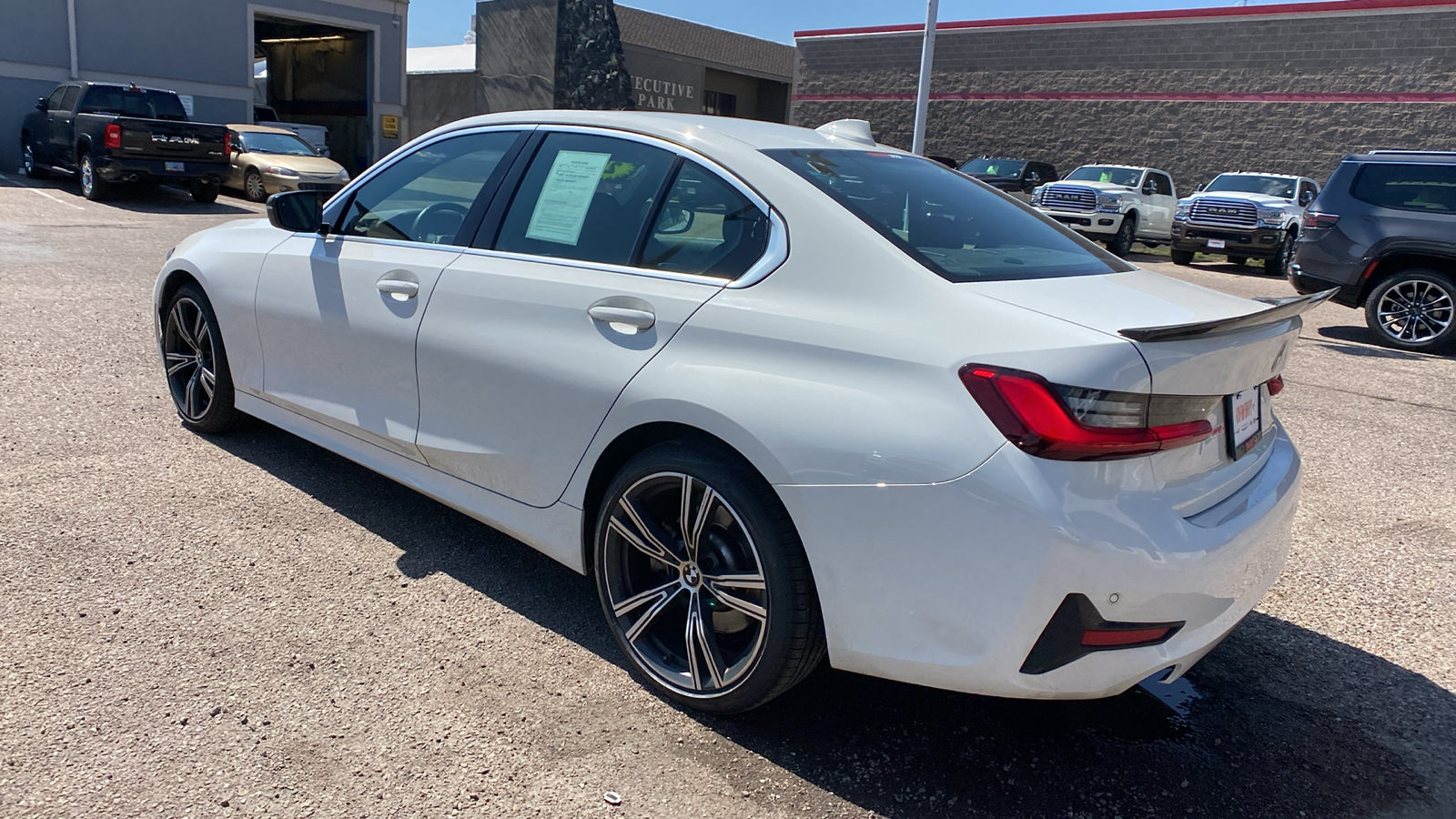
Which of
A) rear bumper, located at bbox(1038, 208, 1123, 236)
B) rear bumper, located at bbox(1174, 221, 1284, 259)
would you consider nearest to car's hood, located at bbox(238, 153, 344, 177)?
rear bumper, located at bbox(1038, 208, 1123, 236)

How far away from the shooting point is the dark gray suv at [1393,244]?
9.84 metres

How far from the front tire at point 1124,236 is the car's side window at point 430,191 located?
61.8 feet

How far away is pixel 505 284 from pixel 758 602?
1.35 metres

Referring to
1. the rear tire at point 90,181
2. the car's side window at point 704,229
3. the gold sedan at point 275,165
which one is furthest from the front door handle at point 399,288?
the rear tire at point 90,181

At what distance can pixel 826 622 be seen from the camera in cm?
250

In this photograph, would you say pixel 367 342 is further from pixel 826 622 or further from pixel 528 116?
pixel 826 622

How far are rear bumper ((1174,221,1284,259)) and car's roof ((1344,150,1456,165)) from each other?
7468 millimetres

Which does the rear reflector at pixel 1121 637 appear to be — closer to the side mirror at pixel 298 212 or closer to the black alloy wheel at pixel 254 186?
the side mirror at pixel 298 212

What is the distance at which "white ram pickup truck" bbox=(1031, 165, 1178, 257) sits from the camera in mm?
20266

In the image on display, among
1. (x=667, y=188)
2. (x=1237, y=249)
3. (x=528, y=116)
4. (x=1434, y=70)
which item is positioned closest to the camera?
(x=667, y=188)

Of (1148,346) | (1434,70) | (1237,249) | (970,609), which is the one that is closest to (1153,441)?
(1148,346)

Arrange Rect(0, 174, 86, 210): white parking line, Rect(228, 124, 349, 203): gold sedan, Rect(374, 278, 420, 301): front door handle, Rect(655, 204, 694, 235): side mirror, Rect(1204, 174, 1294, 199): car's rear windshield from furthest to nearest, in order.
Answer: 1. Rect(1204, 174, 1294, 199): car's rear windshield
2. Rect(228, 124, 349, 203): gold sedan
3. Rect(0, 174, 86, 210): white parking line
4. Rect(374, 278, 420, 301): front door handle
5. Rect(655, 204, 694, 235): side mirror

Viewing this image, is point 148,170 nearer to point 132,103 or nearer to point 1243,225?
point 132,103

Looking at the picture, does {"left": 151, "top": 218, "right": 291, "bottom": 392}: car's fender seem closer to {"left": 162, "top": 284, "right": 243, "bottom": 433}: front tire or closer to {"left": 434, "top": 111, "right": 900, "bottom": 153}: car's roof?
{"left": 162, "top": 284, "right": 243, "bottom": 433}: front tire
